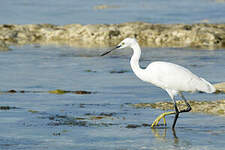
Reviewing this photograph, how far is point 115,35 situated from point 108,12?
12.5m

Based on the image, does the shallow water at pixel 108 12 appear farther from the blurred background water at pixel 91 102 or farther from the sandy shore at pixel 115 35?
the blurred background water at pixel 91 102

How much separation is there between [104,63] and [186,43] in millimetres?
7040

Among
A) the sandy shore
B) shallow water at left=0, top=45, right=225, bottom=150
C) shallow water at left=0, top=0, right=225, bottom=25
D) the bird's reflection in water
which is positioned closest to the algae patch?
shallow water at left=0, top=45, right=225, bottom=150

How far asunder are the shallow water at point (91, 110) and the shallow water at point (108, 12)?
13446mm

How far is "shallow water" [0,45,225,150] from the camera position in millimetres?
9365

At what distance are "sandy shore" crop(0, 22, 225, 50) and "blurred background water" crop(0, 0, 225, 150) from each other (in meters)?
2.43

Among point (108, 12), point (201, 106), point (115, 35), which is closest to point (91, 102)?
point (201, 106)

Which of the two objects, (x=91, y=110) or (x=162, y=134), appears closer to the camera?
(x=162, y=134)

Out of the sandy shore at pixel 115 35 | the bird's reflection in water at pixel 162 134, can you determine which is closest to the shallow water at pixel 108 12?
the sandy shore at pixel 115 35

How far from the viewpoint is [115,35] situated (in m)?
27.6

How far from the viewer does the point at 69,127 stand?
10320mm

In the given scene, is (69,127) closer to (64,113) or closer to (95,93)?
(64,113)

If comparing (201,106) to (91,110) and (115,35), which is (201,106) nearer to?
(91,110)

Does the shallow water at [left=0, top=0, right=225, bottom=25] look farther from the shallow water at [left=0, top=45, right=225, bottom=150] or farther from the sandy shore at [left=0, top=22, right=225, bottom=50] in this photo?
the shallow water at [left=0, top=45, right=225, bottom=150]
